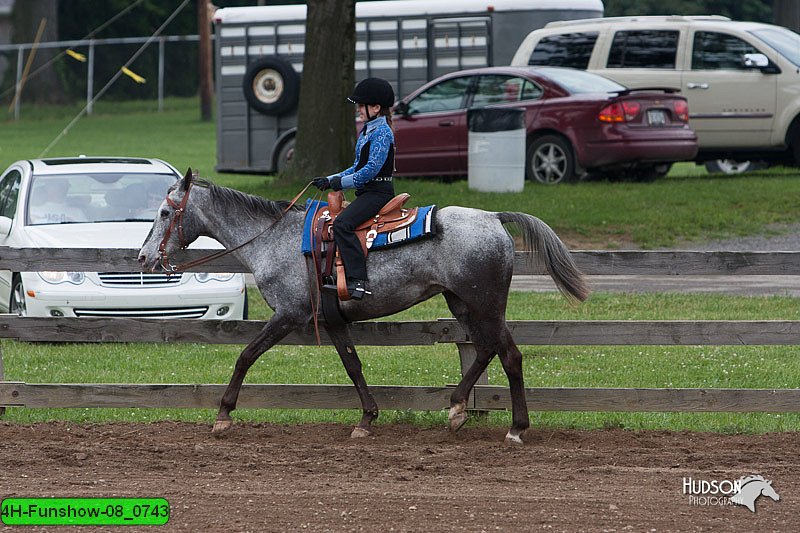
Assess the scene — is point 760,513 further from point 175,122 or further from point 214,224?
point 175,122

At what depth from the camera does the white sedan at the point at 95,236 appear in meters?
11.2

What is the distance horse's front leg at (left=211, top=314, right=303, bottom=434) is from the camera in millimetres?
8242

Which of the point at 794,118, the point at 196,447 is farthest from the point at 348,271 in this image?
the point at 794,118

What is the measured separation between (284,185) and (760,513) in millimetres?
12076

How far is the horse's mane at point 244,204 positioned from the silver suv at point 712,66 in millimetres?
11632

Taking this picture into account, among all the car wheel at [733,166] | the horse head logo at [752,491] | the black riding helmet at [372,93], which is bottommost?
the car wheel at [733,166]

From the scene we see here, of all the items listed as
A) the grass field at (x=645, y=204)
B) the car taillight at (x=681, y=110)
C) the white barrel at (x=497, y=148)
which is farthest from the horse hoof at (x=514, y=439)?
the car taillight at (x=681, y=110)

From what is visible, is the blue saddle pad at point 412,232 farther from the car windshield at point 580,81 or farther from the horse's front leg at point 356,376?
the car windshield at point 580,81

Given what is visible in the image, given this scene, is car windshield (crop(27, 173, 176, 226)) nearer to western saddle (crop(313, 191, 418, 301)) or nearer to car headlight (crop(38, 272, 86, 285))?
car headlight (crop(38, 272, 86, 285))

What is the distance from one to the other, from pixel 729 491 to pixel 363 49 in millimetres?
16287

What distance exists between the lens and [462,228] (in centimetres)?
807

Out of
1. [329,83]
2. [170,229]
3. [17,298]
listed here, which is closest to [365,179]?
[170,229]

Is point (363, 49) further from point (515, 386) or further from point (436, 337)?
point (515, 386)

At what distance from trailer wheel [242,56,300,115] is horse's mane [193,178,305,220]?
13.5m
